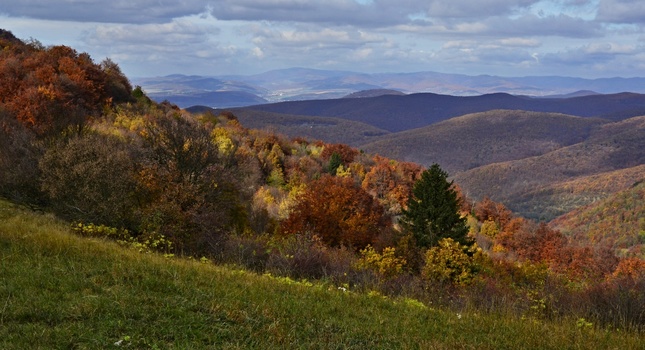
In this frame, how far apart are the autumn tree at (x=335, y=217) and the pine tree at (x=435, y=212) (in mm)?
3764

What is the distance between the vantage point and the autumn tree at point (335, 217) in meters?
41.8

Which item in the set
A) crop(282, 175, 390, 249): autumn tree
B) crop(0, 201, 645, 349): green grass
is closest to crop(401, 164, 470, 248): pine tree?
crop(282, 175, 390, 249): autumn tree

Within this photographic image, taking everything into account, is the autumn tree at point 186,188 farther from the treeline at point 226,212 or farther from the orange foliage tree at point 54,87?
the orange foliage tree at point 54,87

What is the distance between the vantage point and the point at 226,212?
92.1ft

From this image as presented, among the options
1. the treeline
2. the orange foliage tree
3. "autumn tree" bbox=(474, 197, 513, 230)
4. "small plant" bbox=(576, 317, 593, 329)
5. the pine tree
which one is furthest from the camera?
"autumn tree" bbox=(474, 197, 513, 230)

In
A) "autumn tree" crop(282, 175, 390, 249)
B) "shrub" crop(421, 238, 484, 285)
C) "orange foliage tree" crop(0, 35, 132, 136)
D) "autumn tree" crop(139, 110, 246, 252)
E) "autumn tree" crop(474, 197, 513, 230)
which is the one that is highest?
"orange foliage tree" crop(0, 35, 132, 136)

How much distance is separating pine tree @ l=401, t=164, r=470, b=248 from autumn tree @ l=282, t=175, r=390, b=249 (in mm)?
3764

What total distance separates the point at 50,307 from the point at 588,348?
27.0ft

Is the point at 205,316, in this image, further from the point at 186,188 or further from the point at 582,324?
the point at 186,188

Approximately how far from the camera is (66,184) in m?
21.8

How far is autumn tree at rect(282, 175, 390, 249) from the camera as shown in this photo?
41750mm

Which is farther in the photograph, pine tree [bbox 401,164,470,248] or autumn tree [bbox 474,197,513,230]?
autumn tree [bbox 474,197,513,230]

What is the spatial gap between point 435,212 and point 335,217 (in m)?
8.59

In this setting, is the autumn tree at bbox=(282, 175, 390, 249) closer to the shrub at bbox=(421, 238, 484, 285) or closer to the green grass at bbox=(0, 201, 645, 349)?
the shrub at bbox=(421, 238, 484, 285)
